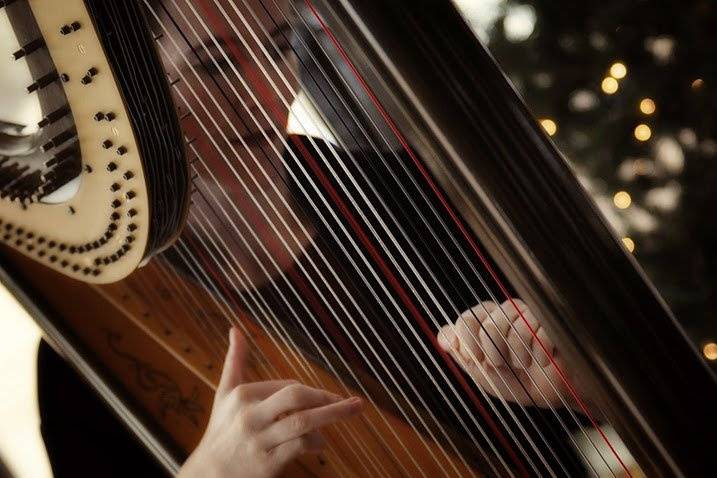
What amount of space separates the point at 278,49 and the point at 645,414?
1.68 feet

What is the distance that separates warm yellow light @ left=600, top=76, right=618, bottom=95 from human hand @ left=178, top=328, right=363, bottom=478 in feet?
4.59

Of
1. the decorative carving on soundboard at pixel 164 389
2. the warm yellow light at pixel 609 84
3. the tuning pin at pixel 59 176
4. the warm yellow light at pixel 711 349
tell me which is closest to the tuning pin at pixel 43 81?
the tuning pin at pixel 59 176

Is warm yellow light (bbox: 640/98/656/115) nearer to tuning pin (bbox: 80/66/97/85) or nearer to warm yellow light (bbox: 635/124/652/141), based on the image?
warm yellow light (bbox: 635/124/652/141)

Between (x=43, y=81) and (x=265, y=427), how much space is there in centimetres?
46

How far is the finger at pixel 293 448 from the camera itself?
76cm

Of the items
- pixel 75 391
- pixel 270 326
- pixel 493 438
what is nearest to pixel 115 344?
pixel 75 391

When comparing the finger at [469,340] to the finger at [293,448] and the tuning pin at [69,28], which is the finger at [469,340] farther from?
the tuning pin at [69,28]

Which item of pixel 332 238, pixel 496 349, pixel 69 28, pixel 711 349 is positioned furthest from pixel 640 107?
pixel 69 28

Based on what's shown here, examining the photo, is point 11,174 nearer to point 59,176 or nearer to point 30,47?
point 59,176

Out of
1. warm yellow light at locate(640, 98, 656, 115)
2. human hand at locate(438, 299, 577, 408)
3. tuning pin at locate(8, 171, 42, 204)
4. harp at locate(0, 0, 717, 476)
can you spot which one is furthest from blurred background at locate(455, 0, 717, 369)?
tuning pin at locate(8, 171, 42, 204)

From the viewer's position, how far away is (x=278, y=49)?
692 millimetres

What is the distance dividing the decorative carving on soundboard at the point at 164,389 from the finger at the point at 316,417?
44cm

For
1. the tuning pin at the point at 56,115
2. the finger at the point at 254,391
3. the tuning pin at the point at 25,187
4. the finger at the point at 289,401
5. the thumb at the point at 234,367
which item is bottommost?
the finger at the point at 289,401

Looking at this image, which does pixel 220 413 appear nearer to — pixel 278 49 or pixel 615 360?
pixel 278 49
